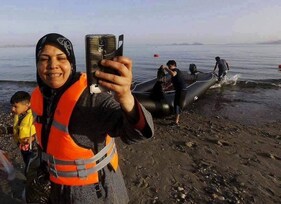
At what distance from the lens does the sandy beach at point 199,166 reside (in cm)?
473

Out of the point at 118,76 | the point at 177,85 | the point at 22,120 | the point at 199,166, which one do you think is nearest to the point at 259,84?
the point at 177,85

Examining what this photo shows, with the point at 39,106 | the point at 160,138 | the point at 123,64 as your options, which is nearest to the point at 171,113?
the point at 160,138

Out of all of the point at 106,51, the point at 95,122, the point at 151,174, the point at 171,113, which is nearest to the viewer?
the point at 106,51

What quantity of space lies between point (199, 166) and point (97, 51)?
493 cm

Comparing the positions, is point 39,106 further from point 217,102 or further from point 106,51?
point 217,102

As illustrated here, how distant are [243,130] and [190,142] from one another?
2.40 m

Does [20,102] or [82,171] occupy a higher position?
[82,171]

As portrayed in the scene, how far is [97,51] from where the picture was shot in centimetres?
136

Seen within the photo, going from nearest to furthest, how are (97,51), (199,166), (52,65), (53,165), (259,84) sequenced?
(97,51)
(52,65)
(53,165)
(199,166)
(259,84)

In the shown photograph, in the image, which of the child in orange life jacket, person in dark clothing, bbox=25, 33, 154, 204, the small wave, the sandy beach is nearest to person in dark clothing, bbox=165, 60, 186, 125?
the sandy beach

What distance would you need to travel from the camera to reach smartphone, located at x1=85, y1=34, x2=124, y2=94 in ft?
4.45

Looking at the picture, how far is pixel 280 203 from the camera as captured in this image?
15.1ft

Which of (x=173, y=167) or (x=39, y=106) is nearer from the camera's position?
(x=39, y=106)

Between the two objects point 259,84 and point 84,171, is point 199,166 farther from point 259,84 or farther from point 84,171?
point 259,84
